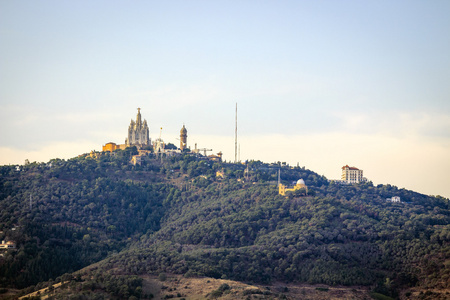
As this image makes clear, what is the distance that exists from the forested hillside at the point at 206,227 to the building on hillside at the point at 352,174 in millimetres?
15646

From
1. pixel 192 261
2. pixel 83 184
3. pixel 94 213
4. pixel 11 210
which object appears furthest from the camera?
pixel 83 184

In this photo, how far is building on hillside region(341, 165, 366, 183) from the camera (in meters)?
156

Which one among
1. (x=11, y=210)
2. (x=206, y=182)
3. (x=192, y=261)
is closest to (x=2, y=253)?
(x=11, y=210)

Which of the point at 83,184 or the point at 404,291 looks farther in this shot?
the point at 83,184

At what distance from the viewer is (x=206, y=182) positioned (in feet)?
414

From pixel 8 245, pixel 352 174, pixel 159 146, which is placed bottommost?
pixel 8 245

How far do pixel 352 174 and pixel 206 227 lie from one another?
6585 centimetres

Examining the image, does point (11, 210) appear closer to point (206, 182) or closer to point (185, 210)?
point (185, 210)

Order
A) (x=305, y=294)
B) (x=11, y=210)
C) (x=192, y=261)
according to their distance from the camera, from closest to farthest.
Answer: (x=305, y=294) < (x=192, y=261) < (x=11, y=210)

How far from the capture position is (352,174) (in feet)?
514

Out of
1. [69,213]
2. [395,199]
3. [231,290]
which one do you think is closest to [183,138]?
[395,199]

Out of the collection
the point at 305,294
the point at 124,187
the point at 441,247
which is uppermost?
the point at 124,187

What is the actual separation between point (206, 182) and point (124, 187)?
15.0 m

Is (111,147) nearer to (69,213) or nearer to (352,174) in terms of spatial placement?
(69,213)
